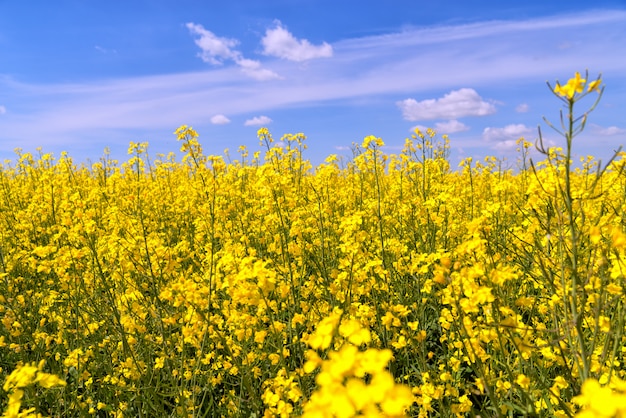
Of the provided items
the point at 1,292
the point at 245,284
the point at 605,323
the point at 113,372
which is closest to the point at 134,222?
the point at 1,292

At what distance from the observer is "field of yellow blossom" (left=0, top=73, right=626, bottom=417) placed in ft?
4.90

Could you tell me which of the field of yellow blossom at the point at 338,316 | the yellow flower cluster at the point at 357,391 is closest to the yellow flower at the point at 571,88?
the field of yellow blossom at the point at 338,316

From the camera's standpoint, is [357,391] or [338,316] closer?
[357,391]

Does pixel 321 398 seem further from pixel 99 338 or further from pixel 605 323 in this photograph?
pixel 99 338

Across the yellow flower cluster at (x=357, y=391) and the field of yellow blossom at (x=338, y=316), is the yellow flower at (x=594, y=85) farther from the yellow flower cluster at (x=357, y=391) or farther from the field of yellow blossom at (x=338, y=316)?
the yellow flower cluster at (x=357, y=391)

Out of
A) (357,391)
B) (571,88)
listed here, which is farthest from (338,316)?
(571,88)

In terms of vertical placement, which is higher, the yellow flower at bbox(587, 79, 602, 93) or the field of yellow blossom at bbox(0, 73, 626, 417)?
the yellow flower at bbox(587, 79, 602, 93)

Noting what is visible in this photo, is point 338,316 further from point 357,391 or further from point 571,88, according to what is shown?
point 571,88

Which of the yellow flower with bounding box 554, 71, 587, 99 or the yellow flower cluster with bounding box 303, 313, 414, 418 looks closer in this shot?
the yellow flower cluster with bounding box 303, 313, 414, 418

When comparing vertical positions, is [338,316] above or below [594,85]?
below

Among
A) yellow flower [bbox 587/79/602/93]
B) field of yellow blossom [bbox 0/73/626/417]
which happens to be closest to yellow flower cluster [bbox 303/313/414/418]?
field of yellow blossom [bbox 0/73/626/417]

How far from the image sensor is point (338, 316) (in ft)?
4.30

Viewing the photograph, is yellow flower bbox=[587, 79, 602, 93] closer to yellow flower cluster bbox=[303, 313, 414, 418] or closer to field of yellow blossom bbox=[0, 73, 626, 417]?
field of yellow blossom bbox=[0, 73, 626, 417]

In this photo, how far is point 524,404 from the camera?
7.29 ft
